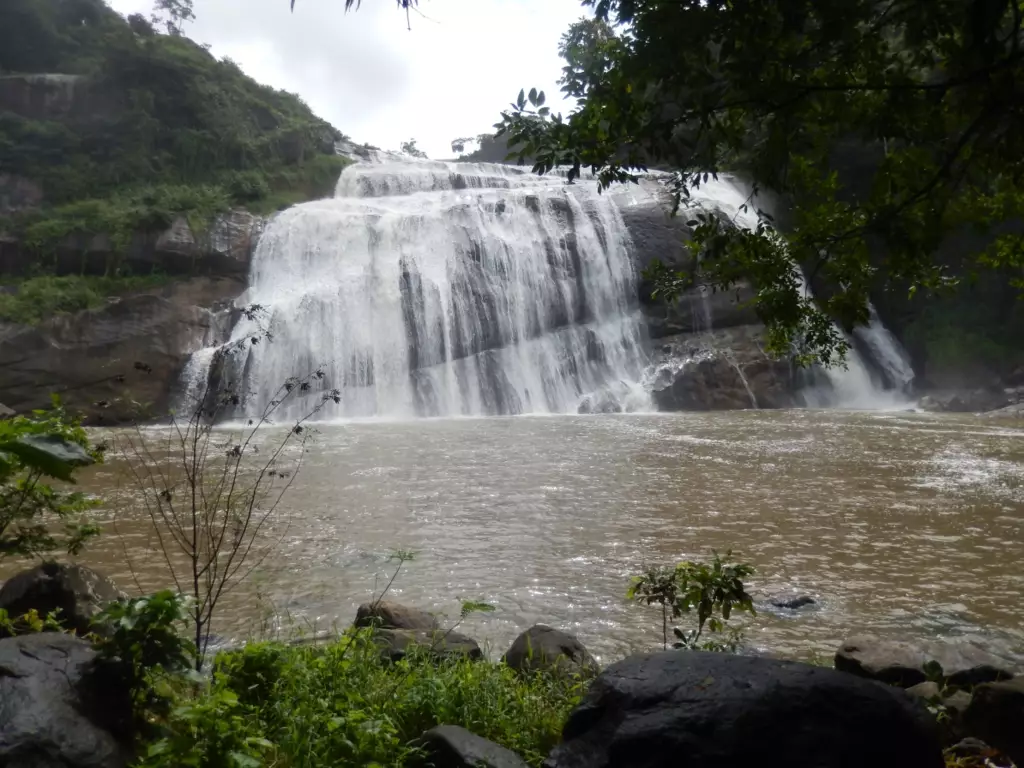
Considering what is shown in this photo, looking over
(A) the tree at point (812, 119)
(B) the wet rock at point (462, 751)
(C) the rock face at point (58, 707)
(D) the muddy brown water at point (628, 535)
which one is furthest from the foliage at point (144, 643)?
(A) the tree at point (812, 119)

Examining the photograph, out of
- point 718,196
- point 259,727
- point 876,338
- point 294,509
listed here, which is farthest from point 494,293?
point 259,727

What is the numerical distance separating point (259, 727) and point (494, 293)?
20.7m

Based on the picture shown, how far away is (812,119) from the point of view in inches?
135

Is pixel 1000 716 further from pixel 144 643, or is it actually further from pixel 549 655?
pixel 144 643

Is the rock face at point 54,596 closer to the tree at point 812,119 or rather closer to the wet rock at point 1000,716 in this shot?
the tree at point 812,119

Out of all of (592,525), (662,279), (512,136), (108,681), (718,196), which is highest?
(718,196)

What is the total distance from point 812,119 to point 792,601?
3.44m

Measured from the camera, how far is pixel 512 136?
3.41m

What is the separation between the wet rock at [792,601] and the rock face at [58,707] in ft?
13.8

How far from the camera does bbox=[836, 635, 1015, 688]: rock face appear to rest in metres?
4.01

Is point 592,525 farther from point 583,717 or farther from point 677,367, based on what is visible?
point 677,367

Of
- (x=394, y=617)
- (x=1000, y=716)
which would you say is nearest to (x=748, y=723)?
(x=1000, y=716)

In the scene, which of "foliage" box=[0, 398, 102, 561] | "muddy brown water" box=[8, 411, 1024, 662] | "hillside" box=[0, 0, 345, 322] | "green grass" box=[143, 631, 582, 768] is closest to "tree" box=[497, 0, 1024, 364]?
"green grass" box=[143, 631, 582, 768]

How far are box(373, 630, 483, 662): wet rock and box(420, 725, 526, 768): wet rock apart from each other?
3.40ft
